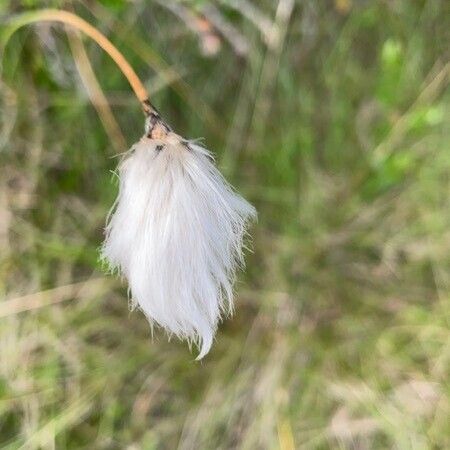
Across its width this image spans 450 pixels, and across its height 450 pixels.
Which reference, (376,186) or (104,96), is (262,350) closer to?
(376,186)

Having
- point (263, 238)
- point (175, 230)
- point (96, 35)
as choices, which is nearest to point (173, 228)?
point (175, 230)

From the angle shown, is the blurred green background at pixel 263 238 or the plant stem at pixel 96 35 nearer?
the plant stem at pixel 96 35

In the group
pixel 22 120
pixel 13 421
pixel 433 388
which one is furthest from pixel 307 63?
pixel 13 421

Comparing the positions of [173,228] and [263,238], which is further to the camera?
[263,238]

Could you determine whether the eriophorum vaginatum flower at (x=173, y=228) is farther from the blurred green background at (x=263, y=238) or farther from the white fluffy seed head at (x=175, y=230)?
the blurred green background at (x=263, y=238)

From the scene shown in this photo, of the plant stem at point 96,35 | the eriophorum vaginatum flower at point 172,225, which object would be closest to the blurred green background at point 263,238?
the plant stem at point 96,35

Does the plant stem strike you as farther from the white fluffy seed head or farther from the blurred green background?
the blurred green background

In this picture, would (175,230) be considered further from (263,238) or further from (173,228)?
(263,238)

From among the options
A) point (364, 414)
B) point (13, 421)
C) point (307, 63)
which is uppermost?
point (307, 63)
